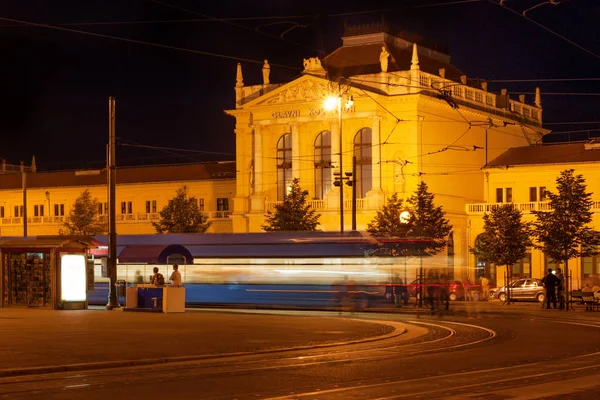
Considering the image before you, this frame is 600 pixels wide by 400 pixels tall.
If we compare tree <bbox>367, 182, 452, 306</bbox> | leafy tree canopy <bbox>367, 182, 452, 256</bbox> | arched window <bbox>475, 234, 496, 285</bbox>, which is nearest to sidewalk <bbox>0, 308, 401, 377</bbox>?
tree <bbox>367, 182, 452, 306</bbox>

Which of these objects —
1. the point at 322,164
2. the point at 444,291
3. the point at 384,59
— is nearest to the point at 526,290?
the point at 444,291

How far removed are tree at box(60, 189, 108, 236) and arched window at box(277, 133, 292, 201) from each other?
15830 millimetres

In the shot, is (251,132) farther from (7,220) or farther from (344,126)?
(7,220)

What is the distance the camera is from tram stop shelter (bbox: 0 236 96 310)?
41.1 m

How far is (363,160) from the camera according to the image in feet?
300

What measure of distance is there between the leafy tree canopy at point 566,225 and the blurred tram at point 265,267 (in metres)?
19.9

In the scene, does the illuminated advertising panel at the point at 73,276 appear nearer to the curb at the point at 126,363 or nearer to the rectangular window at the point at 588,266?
the curb at the point at 126,363

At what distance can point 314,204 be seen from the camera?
92.6 metres

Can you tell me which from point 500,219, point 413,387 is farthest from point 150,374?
point 500,219

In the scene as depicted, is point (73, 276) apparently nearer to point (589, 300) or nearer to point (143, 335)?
point (143, 335)

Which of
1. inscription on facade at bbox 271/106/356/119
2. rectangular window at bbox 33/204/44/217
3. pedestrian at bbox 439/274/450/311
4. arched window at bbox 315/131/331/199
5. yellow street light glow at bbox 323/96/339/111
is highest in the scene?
inscription on facade at bbox 271/106/356/119

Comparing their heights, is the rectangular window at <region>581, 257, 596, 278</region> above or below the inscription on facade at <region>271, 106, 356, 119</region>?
below

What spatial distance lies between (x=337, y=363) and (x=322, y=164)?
72.1 m

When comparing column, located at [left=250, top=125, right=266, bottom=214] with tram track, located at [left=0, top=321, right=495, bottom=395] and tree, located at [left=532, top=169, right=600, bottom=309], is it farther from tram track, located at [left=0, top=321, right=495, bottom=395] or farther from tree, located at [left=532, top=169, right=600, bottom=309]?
tram track, located at [left=0, top=321, right=495, bottom=395]
